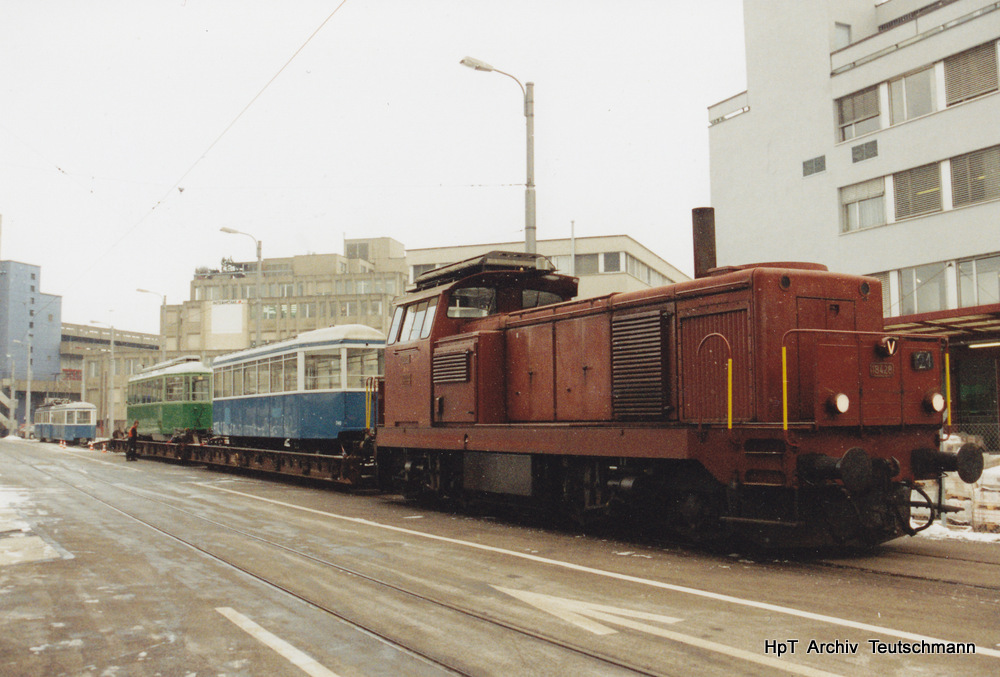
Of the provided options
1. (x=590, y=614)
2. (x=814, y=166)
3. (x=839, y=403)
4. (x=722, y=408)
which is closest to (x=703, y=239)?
(x=722, y=408)

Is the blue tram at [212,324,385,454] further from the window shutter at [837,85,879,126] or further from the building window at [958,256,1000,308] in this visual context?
the window shutter at [837,85,879,126]

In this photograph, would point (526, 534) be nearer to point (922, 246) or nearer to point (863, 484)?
point (863, 484)

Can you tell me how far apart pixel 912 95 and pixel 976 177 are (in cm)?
348

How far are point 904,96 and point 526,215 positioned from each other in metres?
15.9

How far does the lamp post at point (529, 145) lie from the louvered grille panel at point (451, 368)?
143 inches

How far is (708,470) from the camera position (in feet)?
26.2

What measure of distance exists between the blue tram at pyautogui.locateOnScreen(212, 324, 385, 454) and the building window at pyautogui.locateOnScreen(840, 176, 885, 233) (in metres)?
16.7

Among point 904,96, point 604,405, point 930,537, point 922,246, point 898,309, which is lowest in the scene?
point 930,537

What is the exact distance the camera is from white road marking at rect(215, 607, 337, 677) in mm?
4539

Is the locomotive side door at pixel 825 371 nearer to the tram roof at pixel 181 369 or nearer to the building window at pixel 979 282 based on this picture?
the building window at pixel 979 282

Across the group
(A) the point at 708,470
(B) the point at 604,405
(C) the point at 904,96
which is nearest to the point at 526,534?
(B) the point at 604,405

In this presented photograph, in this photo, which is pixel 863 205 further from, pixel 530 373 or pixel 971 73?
pixel 530 373

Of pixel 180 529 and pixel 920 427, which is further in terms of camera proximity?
pixel 180 529

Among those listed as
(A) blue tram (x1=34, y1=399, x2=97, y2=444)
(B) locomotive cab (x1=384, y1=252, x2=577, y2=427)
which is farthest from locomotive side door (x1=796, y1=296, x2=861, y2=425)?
(A) blue tram (x1=34, y1=399, x2=97, y2=444)
